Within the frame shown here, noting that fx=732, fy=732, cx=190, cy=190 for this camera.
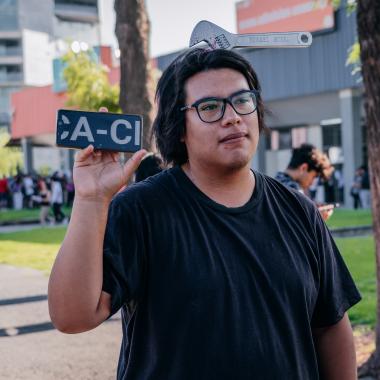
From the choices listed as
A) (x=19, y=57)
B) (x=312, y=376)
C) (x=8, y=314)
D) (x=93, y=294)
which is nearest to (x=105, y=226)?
(x=93, y=294)

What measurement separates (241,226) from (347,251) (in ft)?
35.3

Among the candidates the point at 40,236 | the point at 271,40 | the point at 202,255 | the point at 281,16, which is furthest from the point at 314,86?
the point at 202,255

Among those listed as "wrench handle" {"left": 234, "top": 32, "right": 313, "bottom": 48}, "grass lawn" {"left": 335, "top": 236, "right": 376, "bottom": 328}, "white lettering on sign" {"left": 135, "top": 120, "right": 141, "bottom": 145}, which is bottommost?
"grass lawn" {"left": 335, "top": 236, "right": 376, "bottom": 328}

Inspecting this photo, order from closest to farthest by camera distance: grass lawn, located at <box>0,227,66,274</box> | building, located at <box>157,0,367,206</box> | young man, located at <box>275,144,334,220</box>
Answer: young man, located at <box>275,144,334,220</box>, grass lawn, located at <box>0,227,66,274</box>, building, located at <box>157,0,367,206</box>

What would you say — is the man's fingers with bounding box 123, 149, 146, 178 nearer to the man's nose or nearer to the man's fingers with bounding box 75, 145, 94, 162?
the man's fingers with bounding box 75, 145, 94, 162

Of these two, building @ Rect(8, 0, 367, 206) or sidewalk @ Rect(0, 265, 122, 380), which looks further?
building @ Rect(8, 0, 367, 206)

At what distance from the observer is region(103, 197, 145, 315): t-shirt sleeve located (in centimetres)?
189

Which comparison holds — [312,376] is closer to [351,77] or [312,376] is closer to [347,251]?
[347,251]

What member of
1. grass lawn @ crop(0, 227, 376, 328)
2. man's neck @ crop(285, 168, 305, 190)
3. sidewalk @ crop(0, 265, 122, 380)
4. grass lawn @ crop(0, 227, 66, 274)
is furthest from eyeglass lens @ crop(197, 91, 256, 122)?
grass lawn @ crop(0, 227, 66, 274)

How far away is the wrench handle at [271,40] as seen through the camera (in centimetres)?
220

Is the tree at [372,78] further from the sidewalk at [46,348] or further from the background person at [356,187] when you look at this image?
the background person at [356,187]

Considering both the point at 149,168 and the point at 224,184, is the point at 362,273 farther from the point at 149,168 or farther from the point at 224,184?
the point at 224,184

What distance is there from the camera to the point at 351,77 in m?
27.8

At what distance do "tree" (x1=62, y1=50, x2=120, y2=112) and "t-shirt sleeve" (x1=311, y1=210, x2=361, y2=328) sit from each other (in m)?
20.4
